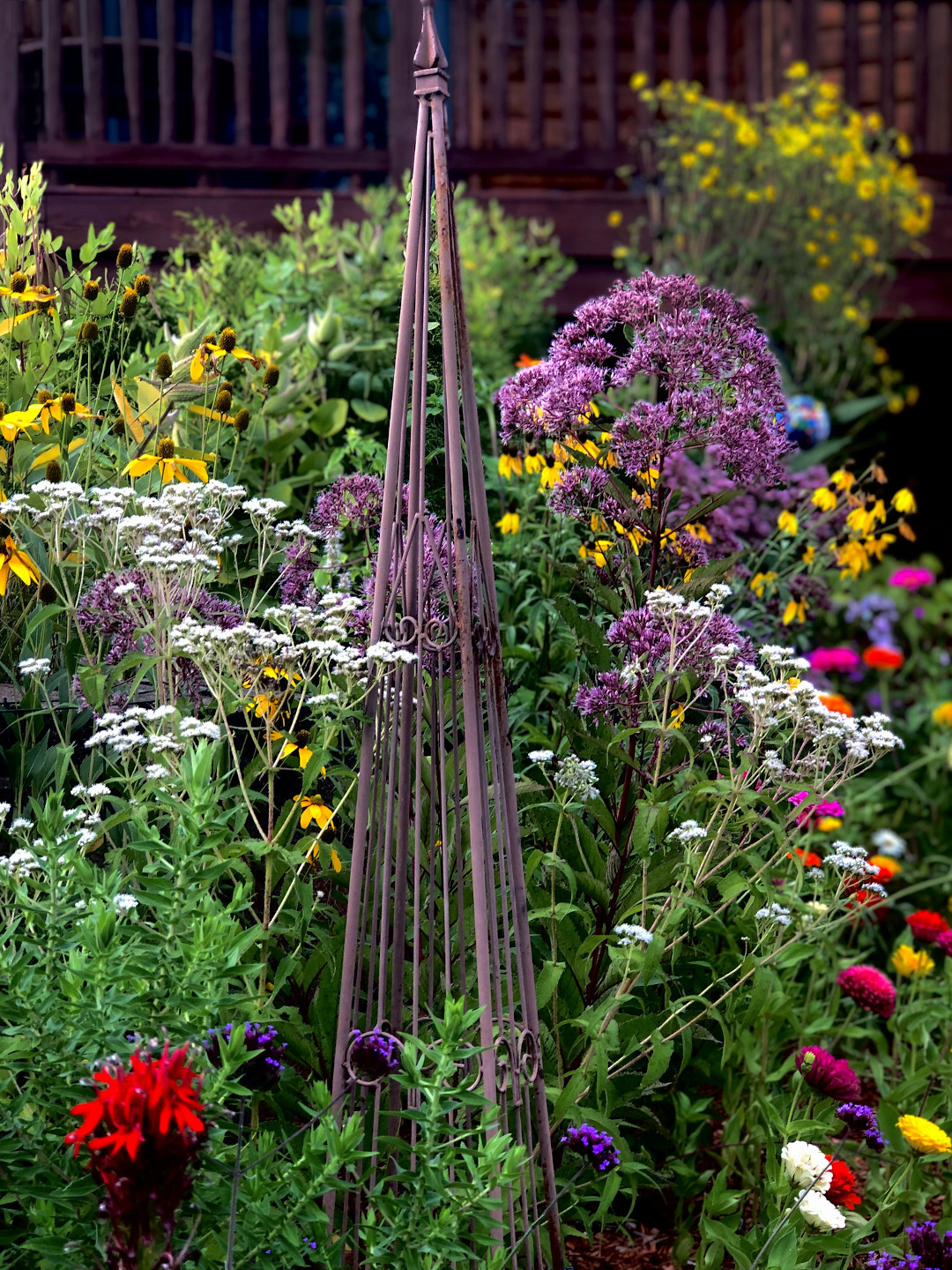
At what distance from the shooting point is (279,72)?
21.6 feet

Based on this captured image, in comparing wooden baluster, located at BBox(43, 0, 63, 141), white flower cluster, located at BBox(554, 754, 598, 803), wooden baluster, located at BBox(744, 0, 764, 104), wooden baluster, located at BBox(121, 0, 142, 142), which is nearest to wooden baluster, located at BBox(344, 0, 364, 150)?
wooden baluster, located at BBox(121, 0, 142, 142)

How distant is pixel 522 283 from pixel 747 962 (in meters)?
4.71

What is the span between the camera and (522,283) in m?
6.44

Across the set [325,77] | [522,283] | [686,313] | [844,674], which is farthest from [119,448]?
[325,77]

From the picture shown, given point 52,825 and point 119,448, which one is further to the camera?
point 119,448

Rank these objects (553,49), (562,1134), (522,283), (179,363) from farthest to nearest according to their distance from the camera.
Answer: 1. (553,49)
2. (522,283)
3. (179,363)
4. (562,1134)

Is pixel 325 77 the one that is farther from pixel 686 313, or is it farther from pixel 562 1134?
pixel 562 1134

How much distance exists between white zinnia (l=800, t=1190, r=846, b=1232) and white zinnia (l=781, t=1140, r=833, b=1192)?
16 millimetres

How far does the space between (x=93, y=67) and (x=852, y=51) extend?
436 centimetres

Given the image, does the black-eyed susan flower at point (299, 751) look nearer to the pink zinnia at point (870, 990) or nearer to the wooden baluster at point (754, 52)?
the pink zinnia at point (870, 990)

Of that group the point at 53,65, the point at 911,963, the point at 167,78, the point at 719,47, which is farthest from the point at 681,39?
the point at 911,963

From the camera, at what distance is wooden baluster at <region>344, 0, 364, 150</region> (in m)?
6.63

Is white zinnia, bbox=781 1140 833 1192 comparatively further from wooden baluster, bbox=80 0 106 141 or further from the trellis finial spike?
wooden baluster, bbox=80 0 106 141

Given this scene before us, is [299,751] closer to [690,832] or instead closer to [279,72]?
[690,832]
